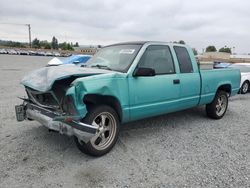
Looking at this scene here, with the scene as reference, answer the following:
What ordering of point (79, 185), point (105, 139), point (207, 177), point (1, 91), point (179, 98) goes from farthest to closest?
point (1, 91) → point (179, 98) → point (105, 139) → point (207, 177) → point (79, 185)

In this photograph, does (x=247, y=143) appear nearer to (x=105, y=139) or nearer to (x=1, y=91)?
(x=105, y=139)

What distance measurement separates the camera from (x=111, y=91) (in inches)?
152

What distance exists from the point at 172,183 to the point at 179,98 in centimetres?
225

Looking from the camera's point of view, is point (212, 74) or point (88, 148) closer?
point (88, 148)

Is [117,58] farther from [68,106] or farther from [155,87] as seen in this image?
[68,106]

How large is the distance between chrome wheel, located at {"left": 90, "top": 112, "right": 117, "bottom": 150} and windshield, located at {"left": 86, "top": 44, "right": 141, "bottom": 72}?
2.99 ft

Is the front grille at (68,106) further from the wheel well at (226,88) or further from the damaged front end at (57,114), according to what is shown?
the wheel well at (226,88)

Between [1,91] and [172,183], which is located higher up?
[1,91]

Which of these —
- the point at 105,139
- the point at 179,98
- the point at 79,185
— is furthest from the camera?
the point at 179,98

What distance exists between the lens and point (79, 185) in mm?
3107

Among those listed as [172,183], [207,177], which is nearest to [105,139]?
[172,183]

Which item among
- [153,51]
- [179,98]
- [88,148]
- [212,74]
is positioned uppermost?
[153,51]

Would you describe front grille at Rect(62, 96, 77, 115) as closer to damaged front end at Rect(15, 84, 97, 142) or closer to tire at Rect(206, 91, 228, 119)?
damaged front end at Rect(15, 84, 97, 142)

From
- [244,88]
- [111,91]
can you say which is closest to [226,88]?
[111,91]
